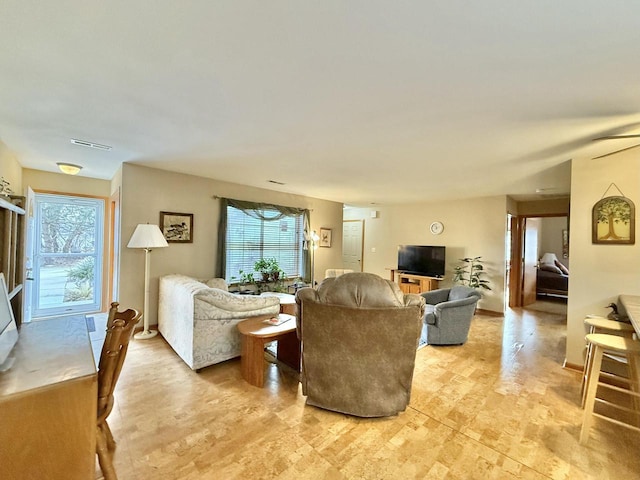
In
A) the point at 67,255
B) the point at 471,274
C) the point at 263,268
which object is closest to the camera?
the point at 67,255

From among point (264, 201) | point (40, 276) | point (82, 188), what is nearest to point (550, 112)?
point (264, 201)

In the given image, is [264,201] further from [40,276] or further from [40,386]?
[40,386]

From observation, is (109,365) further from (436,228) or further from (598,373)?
(436,228)

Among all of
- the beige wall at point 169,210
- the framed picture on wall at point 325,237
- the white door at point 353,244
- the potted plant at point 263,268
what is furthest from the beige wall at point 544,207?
the beige wall at point 169,210

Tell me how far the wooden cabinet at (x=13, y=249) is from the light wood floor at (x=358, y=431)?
3.73ft

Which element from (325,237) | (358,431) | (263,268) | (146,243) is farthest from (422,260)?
(146,243)

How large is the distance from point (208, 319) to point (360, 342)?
1.59 metres

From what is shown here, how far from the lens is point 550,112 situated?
2.03 metres

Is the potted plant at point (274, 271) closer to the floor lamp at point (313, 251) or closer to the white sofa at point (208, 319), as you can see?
the floor lamp at point (313, 251)

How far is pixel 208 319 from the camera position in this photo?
2777 millimetres

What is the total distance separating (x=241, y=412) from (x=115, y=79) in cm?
251

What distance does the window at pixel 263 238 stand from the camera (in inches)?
195

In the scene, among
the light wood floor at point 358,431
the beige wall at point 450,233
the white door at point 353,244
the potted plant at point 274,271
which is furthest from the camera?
the white door at point 353,244

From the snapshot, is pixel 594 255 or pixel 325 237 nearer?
pixel 594 255
